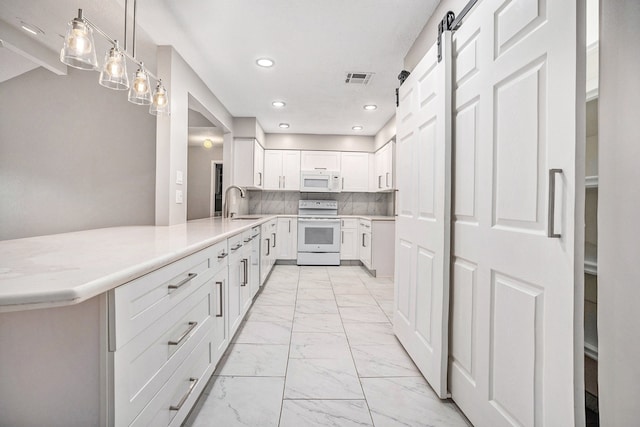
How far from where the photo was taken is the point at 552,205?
90cm

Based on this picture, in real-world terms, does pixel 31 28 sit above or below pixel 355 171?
above

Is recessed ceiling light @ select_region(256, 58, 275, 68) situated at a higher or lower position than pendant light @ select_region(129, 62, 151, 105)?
higher

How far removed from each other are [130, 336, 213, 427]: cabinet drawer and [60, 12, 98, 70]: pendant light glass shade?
1390mm

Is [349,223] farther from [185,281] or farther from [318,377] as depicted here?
[185,281]

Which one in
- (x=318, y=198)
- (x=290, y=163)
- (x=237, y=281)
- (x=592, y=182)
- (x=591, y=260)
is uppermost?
(x=290, y=163)

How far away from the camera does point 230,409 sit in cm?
152

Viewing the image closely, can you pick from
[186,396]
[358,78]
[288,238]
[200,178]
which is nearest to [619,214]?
[186,396]

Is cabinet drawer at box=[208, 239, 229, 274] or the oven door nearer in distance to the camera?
cabinet drawer at box=[208, 239, 229, 274]

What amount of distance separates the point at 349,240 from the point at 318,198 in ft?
3.63

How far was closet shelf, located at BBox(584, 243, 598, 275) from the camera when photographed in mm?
1147

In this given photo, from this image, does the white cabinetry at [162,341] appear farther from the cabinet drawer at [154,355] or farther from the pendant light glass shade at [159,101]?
the pendant light glass shade at [159,101]

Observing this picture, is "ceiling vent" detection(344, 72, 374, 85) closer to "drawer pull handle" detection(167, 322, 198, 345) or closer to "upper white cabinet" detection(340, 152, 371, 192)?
"upper white cabinet" detection(340, 152, 371, 192)

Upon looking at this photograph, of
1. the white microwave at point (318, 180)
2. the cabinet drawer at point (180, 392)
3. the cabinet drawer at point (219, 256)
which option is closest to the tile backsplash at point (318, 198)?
the white microwave at point (318, 180)

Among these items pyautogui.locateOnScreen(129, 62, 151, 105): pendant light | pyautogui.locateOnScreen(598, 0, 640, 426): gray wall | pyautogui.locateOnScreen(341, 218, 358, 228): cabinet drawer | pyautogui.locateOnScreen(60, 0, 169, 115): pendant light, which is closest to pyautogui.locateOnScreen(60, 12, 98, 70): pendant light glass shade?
pyautogui.locateOnScreen(60, 0, 169, 115): pendant light
